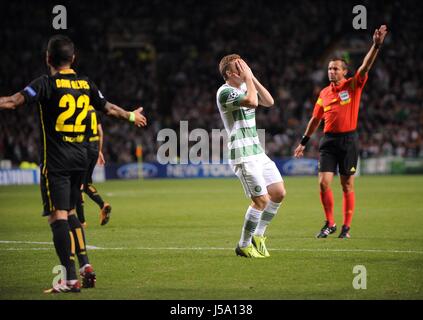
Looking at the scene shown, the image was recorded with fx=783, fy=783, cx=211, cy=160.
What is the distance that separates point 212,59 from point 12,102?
33.4m

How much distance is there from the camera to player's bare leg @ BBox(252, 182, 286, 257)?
10.0 metres

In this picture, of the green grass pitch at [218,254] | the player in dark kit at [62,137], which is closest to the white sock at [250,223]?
the green grass pitch at [218,254]

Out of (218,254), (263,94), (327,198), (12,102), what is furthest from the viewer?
(327,198)

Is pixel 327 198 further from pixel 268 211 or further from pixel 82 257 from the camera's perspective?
pixel 82 257

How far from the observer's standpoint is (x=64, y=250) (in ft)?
24.8

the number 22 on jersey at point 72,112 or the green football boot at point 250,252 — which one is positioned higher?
the number 22 on jersey at point 72,112

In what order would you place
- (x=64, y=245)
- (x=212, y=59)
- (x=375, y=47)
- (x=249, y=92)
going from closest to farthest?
(x=64, y=245) < (x=249, y=92) < (x=375, y=47) < (x=212, y=59)

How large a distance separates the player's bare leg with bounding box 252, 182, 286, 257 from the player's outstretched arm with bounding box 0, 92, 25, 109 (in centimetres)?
396

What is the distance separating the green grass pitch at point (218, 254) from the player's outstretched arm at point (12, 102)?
179cm

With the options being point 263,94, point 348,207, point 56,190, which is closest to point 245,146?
point 263,94

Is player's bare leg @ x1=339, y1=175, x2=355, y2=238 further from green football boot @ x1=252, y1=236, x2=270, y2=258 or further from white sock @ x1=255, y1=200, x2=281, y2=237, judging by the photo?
green football boot @ x1=252, y1=236, x2=270, y2=258

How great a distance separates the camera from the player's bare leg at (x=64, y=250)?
7.53 metres

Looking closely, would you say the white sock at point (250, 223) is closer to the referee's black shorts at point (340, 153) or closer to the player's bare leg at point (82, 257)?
the player's bare leg at point (82, 257)

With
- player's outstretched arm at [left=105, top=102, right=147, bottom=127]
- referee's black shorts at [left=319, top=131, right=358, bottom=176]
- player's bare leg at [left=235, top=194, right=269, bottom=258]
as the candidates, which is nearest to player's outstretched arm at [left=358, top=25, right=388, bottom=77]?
referee's black shorts at [left=319, top=131, right=358, bottom=176]
